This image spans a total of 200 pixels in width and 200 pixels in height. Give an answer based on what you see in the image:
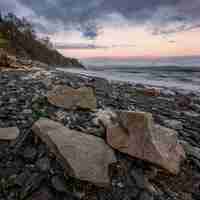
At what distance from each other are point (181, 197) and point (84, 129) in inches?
66.2

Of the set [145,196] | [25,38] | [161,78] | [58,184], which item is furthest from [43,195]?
[25,38]

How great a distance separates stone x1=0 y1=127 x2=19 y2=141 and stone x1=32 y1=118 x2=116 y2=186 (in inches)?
Result: 11.7

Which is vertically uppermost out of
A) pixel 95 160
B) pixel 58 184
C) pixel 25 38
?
pixel 25 38

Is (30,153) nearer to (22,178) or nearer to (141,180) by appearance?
(22,178)

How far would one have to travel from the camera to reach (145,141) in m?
2.31

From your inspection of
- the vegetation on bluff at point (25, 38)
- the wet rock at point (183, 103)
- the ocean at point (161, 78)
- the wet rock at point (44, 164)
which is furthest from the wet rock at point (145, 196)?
the vegetation on bluff at point (25, 38)

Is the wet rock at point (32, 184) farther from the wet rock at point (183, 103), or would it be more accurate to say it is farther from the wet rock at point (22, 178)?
the wet rock at point (183, 103)

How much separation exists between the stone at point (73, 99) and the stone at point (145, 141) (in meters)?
1.12

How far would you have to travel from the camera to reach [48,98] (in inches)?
155

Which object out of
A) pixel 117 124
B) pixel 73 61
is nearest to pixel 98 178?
pixel 117 124

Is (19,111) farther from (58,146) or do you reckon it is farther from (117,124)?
(117,124)

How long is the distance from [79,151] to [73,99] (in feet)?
5.91

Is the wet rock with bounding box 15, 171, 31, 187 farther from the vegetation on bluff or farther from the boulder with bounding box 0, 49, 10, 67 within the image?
the vegetation on bluff

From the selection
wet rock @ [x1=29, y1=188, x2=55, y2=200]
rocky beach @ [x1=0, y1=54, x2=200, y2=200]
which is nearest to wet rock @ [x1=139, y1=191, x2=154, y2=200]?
rocky beach @ [x1=0, y1=54, x2=200, y2=200]
